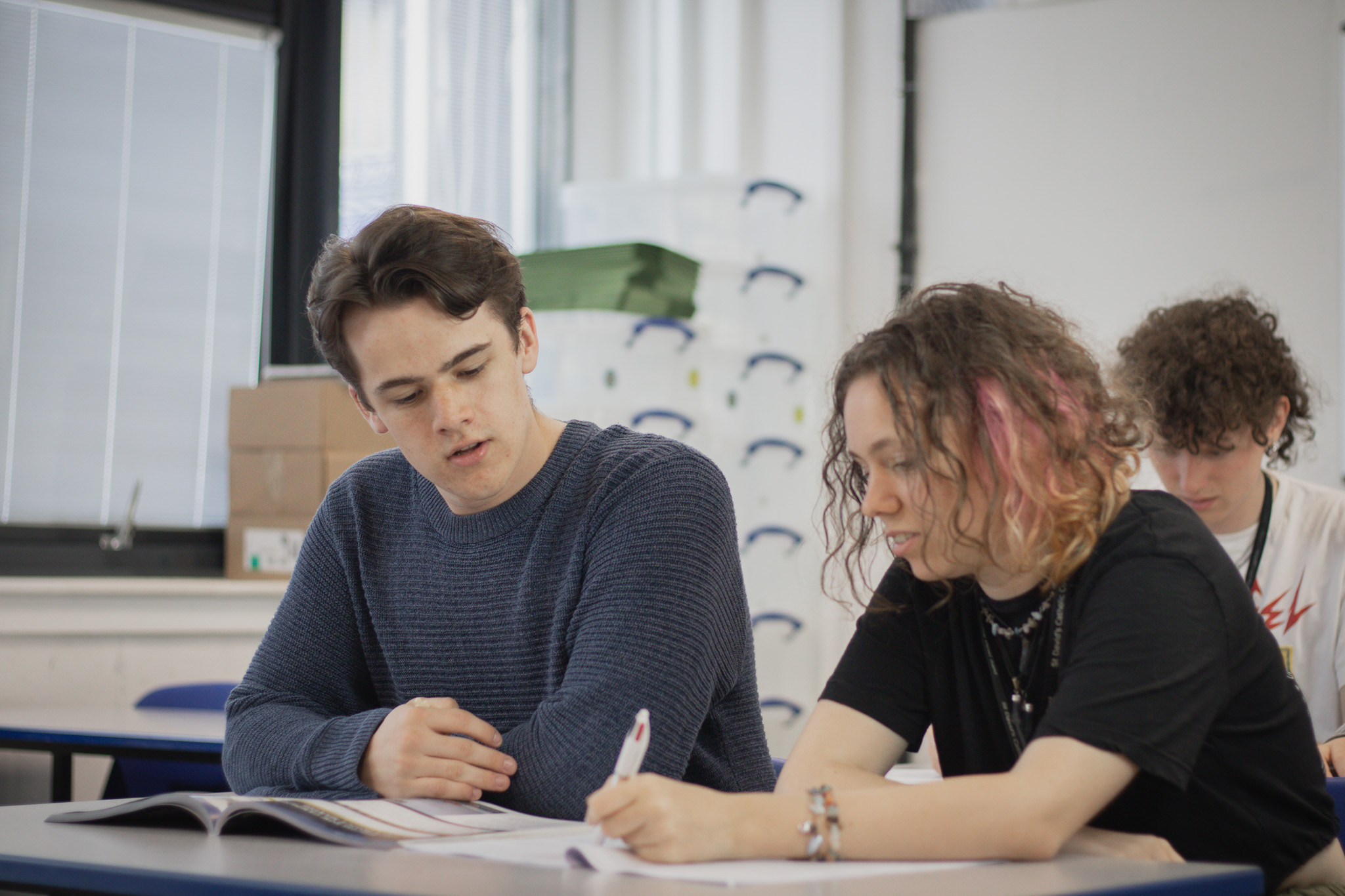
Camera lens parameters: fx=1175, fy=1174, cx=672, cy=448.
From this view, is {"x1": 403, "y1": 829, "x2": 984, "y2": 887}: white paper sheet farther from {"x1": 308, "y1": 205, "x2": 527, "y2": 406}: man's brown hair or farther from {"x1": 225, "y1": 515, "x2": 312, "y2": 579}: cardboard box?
{"x1": 225, "y1": 515, "x2": 312, "y2": 579}: cardboard box

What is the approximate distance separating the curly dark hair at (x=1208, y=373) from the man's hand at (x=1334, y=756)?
434mm

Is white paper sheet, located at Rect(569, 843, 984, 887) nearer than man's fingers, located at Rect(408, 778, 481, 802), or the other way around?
white paper sheet, located at Rect(569, 843, 984, 887)

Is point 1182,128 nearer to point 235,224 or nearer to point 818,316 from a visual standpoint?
point 818,316

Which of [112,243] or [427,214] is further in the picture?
[112,243]

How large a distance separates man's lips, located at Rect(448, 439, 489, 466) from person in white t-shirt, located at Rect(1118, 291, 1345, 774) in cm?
92

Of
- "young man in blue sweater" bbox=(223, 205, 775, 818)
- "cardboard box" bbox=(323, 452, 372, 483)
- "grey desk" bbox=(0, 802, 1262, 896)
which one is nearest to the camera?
"grey desk" bbox=(0, 802, 1262, 896)

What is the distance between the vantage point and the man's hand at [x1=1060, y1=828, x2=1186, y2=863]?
2.94 ft

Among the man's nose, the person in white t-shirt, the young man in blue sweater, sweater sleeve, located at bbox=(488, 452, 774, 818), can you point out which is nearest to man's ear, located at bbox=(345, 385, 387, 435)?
the young man in blue sweater

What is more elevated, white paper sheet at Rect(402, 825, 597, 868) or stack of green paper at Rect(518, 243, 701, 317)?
stack of green paper at Rect(518, 243, 701, 317)

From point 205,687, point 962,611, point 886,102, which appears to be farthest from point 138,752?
point 886,102

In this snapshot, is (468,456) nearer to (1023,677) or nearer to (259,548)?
(1023,677)

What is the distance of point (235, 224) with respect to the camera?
318cm

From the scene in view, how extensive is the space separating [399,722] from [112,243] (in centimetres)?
235

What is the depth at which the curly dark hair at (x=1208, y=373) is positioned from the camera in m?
1.71
